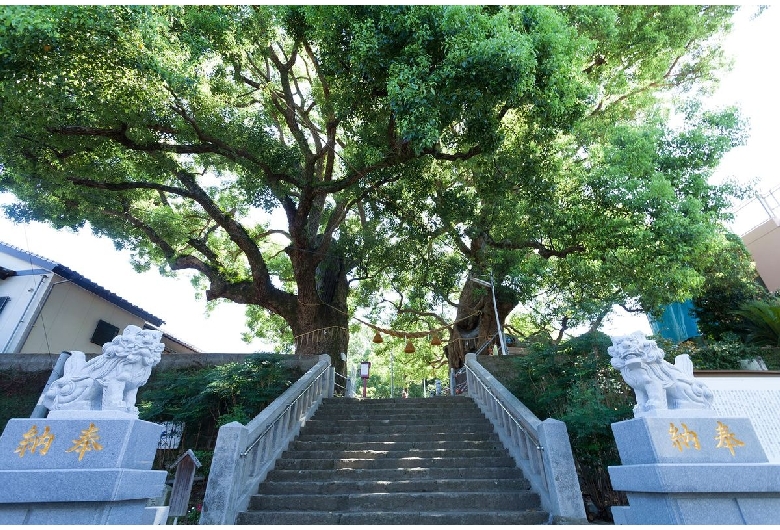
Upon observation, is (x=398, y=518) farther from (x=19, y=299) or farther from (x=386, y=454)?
(x=19, y=299)

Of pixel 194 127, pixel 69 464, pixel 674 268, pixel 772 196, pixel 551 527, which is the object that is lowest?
pixel 551 527

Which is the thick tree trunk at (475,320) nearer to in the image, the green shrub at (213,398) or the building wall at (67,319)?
the green shrub at (213,398)

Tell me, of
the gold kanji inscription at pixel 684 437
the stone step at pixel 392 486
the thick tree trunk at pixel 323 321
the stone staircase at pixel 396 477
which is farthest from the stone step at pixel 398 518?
the thick tree trunk at pixel 323 321

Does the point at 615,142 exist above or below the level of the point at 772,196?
below

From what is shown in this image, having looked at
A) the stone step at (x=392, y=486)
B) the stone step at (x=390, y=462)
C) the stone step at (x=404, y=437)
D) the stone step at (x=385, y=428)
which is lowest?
the stone step at (x=392, y=486)

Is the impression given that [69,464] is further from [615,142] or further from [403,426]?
[615,142]

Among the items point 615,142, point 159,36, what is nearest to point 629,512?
point 615,142

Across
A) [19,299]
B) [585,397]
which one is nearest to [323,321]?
[585,397]

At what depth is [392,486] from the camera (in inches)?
211

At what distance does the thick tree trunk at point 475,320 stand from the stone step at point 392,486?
862 centimetres

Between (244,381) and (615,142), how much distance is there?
9.74m

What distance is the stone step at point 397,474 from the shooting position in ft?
18.5

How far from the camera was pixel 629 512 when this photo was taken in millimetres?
3885

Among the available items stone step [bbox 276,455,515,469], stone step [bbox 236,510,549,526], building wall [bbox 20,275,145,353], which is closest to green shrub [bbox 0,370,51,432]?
building wall [bbox 20,275,145,353]
